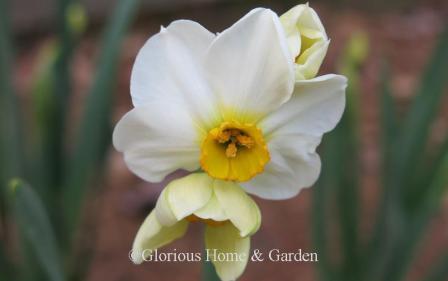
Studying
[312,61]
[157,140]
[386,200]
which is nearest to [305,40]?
[312,61]

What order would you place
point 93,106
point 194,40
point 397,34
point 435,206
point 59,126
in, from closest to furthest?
point 194,40 < point 435,206 < point 93,106 < point 59,126 < point 397,34

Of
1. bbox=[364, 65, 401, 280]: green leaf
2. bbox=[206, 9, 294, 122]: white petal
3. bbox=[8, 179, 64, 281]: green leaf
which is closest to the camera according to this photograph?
bbox=[206, 9, 294, 122]: white petal

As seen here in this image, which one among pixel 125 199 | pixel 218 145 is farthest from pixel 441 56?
pixel 125 199

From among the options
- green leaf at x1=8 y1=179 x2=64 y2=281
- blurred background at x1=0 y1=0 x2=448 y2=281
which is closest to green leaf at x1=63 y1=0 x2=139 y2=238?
blurred background at x1=0 y1=0 x2=448 y2=281

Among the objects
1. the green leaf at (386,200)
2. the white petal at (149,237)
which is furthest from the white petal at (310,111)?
the green leaf at (386,200)

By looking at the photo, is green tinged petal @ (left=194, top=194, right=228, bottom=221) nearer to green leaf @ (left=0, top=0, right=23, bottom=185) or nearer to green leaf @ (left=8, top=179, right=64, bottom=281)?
green leaf @ (left=8, top=179, right=64, bottom=281)

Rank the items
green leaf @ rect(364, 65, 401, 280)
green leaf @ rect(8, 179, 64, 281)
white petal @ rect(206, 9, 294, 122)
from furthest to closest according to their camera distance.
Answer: green leaf @ rect(364, 65, 401, 280) → green leaf @ rect(8, 179, 64, 281) → white petal @ rect(206, 9, 294, 122)

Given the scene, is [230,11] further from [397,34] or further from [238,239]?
[238,239]
